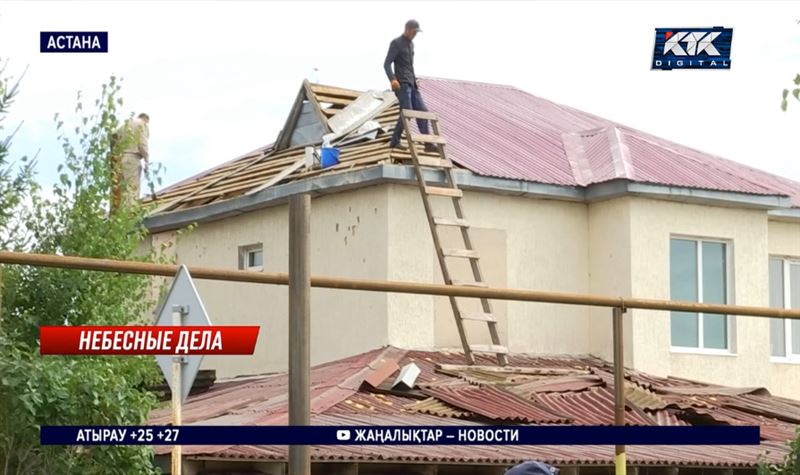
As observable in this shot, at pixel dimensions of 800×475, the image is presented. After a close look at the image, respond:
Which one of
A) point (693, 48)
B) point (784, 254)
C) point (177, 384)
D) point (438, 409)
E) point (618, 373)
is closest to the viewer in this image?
point (177, 384)

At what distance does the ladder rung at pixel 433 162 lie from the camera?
22.0 m

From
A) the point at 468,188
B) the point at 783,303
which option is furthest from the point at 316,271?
the point at 783,303

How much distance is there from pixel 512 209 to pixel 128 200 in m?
5.67

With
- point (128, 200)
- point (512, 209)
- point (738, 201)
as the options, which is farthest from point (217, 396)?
point (738, 201)

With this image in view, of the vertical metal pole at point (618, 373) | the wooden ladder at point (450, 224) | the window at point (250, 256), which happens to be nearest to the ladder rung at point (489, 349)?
the wooden ladder at point (450, 224)

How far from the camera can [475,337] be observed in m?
22.7

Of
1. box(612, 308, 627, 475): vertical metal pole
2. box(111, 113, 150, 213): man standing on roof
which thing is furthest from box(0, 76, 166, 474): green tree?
box(612, 308, 627, 475): vertical metal pole

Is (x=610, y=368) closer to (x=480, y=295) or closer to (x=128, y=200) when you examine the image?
(x=128, y=200)

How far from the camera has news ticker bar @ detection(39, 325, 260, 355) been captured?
29.2 ft

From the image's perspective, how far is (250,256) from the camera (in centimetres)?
2491

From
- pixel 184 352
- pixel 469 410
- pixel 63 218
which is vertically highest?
pixel 63 218

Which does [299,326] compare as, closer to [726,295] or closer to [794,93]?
[794,93]

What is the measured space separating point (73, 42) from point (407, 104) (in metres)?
8.89

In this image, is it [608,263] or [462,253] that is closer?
[462,253]
